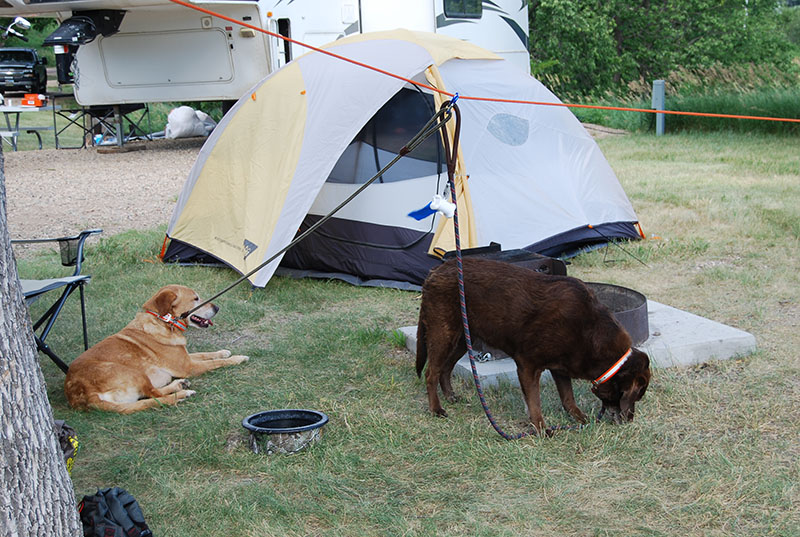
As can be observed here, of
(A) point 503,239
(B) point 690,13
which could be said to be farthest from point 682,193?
(B) point 690,13

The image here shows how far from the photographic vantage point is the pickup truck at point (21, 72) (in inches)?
618

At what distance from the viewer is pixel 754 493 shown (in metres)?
2.82

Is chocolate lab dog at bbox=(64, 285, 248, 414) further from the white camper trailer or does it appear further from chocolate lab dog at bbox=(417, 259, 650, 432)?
the white camper trailer

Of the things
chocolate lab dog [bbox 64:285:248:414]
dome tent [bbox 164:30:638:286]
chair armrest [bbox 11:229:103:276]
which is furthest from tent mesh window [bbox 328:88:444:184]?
chair armrest [bbox 11:229:103:276]

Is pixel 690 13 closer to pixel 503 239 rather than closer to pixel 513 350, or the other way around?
pixel 503 239

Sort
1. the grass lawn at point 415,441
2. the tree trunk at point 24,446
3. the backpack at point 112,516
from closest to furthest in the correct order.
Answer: the tree trunk at point 24,446 < the backpack at point 112,516 < the grass lawn at point 415,441

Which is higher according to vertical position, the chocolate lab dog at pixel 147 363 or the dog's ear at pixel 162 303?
the dog's ear at pixel 162 303

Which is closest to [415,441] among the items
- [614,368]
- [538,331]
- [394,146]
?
[538,331]

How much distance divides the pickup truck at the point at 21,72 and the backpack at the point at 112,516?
15422 mm

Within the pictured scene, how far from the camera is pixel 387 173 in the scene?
600cm

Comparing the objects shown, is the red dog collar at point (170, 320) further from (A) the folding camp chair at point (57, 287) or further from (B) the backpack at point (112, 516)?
(B) the backpack at point (112, 516)

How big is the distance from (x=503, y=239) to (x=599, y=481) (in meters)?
3.05

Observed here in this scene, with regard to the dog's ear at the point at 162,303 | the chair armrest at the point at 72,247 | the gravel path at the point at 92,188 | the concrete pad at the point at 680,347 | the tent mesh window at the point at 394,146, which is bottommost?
the gravel path at the point at 92,188

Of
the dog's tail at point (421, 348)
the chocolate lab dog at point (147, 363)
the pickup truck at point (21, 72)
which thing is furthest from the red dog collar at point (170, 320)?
the pickup truck at point (21, 72)
